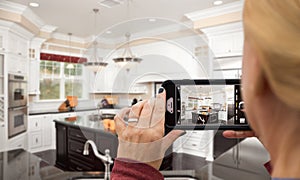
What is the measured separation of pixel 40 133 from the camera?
4.25 m

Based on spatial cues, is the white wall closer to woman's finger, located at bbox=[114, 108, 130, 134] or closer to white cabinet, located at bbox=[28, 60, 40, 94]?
woman's finger, located at bbox=[114, 108, 130, 134]

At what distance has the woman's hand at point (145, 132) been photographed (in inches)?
15.9

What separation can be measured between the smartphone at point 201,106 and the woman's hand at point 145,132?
0.05 feet

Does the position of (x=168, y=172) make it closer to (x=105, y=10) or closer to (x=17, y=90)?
(x=105, y=10)

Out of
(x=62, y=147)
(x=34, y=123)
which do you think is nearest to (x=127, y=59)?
(x=62, y=147)

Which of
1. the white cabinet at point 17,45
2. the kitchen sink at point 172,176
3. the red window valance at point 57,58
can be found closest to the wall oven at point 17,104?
the white cabinet at point 17,45

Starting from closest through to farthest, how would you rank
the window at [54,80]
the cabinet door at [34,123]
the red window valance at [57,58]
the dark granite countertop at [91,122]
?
the dark granite countertop at [91,122]
the cabinet door at [34,123]
the red window valance at [57,58]
the window at [54,80]

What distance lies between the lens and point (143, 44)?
1.54 ft

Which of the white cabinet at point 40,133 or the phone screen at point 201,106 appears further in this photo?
the white cabinet at point 40,133

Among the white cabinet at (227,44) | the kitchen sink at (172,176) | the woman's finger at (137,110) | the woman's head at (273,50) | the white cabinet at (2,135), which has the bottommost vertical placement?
the white cabinet at (2,135)

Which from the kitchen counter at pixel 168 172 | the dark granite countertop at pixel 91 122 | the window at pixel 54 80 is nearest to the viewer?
the dark granite countertop at pixel 91 122

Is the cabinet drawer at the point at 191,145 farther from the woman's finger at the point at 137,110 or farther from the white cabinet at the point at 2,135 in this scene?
the white cabinet at the point at 2,135

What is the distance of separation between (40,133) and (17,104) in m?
0.97

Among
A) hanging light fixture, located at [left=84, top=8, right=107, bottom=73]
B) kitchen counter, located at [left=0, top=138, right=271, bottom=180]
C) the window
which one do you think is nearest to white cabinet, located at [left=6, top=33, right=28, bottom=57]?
the window
